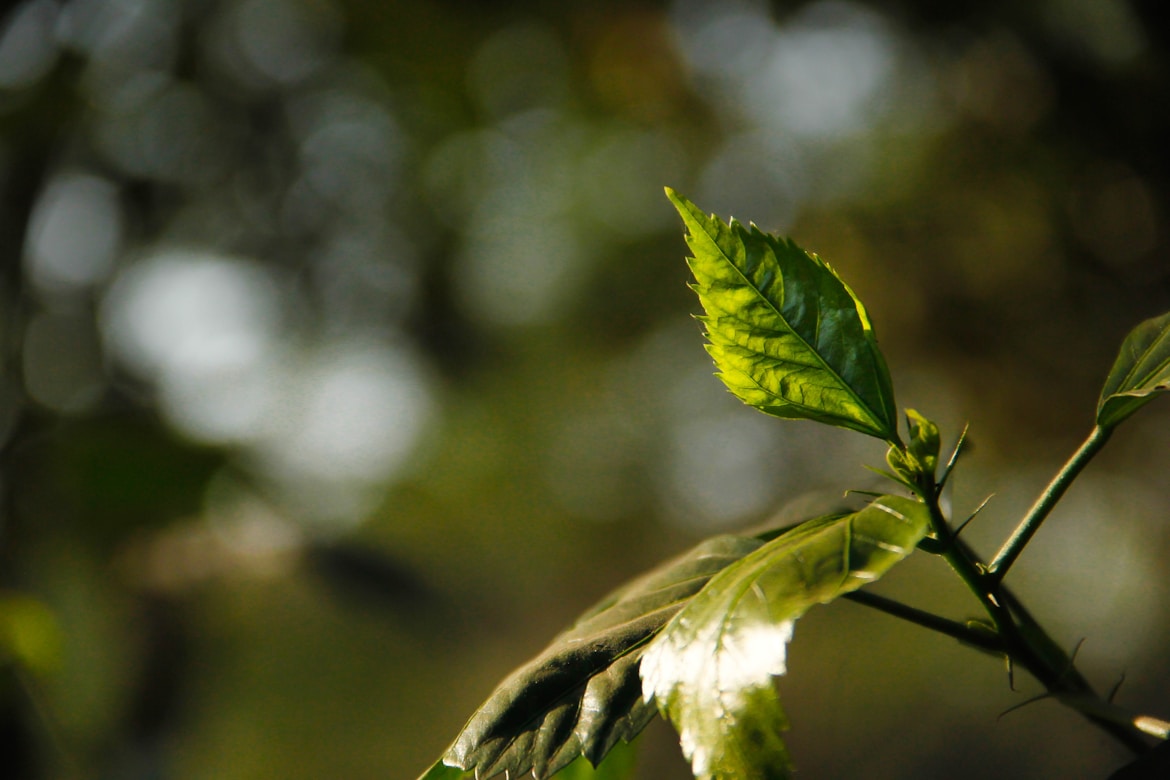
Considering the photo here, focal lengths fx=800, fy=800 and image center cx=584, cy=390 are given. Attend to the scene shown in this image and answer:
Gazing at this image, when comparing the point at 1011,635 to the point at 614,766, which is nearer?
the point at 1011,635

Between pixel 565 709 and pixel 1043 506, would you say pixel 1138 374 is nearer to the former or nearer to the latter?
pixel 1043 506

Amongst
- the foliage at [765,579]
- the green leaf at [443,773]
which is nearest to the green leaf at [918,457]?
the foliage at [765,579]

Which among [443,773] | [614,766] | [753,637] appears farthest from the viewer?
[614,766]

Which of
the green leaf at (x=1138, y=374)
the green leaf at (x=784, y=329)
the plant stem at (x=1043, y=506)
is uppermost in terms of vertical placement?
the green leaf at (x=784, y=329)

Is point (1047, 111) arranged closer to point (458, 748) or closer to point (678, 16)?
point (678, 16)

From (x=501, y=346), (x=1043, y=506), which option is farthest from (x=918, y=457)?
(x=501, y=346)

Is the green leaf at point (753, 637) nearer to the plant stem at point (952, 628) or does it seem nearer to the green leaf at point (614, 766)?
the plant stem at point (952, 628)

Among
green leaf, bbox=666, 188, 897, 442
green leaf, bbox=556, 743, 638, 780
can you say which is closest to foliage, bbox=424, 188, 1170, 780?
green leaf, bbox=666, 188, 897, 442

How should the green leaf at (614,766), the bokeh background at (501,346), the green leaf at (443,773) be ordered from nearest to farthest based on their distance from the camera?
the green leaf at (443,773)
the green leaf at (614,766)
the bokeh background at (501,346)

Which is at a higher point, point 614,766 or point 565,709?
point 565,709
